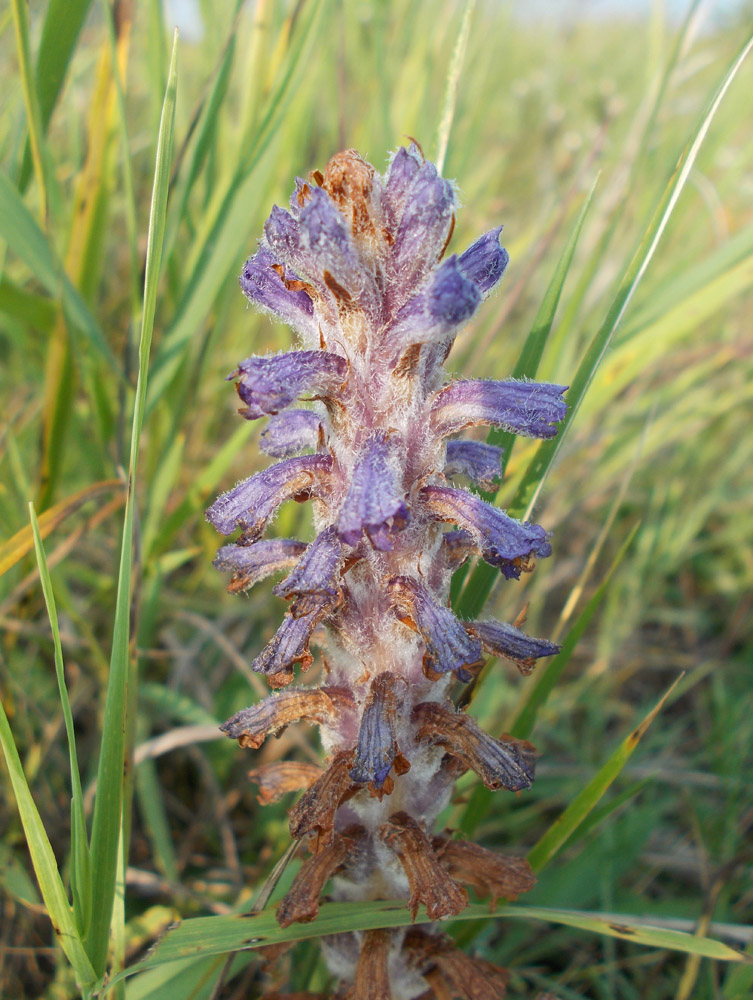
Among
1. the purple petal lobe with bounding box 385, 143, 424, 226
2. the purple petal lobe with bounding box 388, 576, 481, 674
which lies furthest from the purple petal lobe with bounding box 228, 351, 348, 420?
the purple petal lobe with bounding box 388, 576, 481, 674

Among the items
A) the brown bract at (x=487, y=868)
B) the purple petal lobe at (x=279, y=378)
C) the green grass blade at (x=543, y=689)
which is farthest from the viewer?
the green grass blade at (x=543, y=689)

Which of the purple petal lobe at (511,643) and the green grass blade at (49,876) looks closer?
the green grass blade at (49,876)

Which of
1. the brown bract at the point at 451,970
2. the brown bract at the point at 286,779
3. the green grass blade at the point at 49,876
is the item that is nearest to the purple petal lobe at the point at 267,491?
the green grass blade at the point at 49,876

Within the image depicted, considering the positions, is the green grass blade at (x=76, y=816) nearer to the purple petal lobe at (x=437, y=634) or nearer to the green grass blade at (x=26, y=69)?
the purple petal lobe at (x=437, y=634)

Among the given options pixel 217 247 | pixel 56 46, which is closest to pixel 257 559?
pixel 217 247

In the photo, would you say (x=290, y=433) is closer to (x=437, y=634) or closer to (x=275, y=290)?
(x=275, y=290)

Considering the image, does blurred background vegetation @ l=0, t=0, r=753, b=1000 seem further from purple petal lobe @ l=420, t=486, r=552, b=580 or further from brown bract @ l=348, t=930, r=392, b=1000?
purple petal lobe @ l=420, t=486, r=552, b=580
